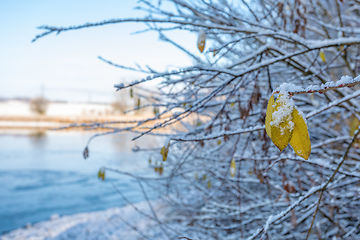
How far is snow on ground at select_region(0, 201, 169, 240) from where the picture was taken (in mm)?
5123

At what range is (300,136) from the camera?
588 millimetres

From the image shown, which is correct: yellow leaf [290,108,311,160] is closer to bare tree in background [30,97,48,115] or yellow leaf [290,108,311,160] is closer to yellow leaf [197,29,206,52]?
yellow leaf [197,29,206,52]

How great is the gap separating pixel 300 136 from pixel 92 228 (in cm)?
566

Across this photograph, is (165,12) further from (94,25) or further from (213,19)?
(94,25)

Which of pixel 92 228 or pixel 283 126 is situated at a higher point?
pixel 283 126

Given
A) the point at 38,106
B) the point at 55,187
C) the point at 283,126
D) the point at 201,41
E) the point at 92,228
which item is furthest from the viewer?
the point at 38,106

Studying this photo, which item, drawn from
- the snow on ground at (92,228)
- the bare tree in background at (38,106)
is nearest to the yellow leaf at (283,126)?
the snow on ground at (92,228)

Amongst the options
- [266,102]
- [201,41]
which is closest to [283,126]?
[201,41]

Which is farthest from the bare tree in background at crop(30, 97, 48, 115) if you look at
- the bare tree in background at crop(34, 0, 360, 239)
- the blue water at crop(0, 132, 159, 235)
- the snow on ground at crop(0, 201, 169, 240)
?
the bare tree in background at crop(34, 0, 360, 239)

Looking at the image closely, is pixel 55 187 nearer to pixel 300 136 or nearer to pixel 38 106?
pixel 300 136

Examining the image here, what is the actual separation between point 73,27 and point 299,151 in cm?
117

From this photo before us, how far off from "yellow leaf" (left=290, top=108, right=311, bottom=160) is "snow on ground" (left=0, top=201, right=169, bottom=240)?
14.9ft

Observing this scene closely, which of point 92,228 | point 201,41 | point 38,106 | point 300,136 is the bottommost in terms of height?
point 92,228

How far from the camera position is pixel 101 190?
8.72 metres
